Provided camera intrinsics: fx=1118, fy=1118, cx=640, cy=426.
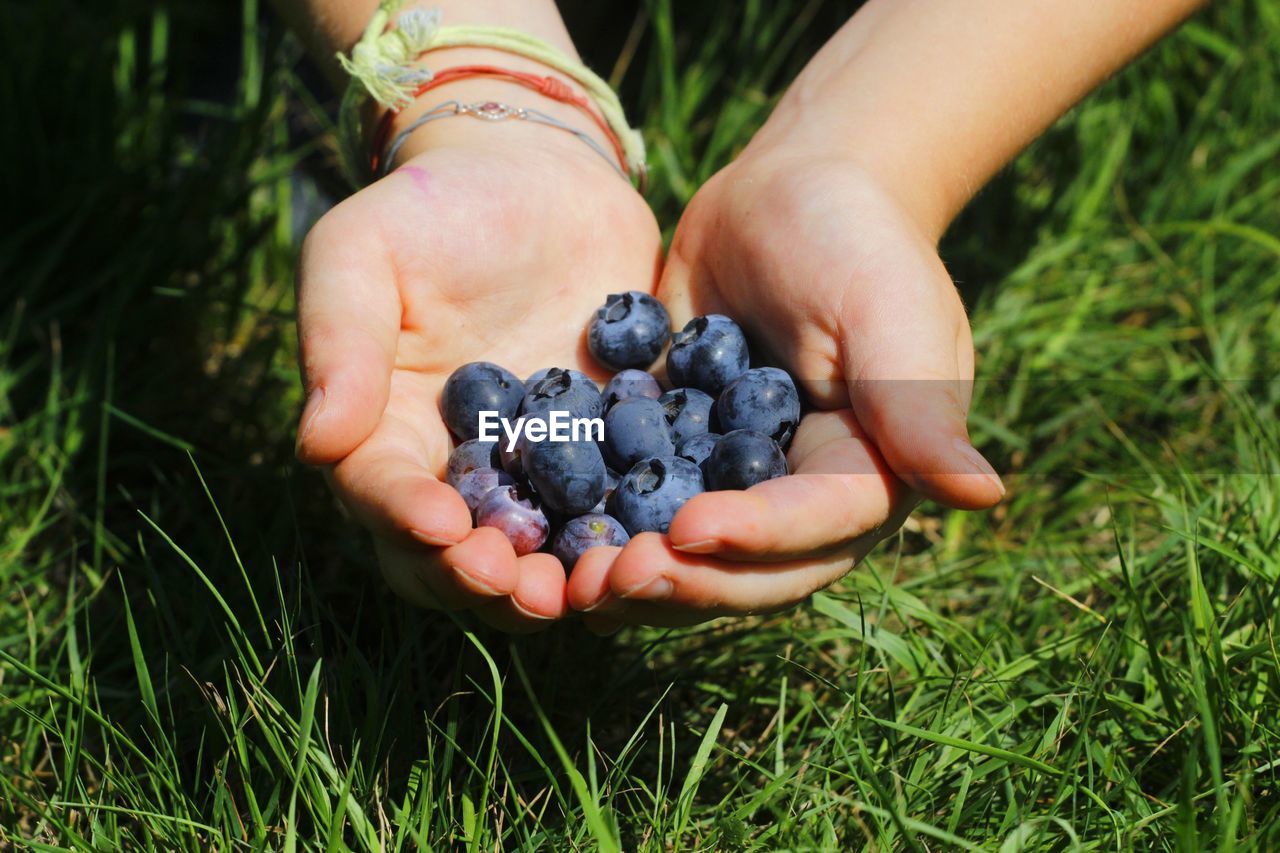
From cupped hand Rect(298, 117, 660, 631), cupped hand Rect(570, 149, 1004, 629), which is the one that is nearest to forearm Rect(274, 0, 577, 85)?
cupped hand Rect(298, 117, 660, 631)

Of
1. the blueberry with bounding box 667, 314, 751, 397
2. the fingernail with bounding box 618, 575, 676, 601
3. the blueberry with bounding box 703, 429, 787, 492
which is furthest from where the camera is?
the blueberry with bounding box 667, 314, 751, 397

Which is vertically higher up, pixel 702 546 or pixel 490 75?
pixel 490 75

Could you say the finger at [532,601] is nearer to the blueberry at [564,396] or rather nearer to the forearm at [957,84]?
the blueberry at [564,396]

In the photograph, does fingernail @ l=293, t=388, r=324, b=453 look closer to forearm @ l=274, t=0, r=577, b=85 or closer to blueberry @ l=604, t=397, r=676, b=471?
blueberry @ l=604, t=397, r=676, b=471

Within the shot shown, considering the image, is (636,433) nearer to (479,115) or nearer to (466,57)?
(479,115)

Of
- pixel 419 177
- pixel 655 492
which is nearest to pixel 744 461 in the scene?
pixel 655 492

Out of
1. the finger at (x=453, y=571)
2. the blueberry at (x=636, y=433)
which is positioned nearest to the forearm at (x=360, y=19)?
the blueberry at (x=636, y=433)

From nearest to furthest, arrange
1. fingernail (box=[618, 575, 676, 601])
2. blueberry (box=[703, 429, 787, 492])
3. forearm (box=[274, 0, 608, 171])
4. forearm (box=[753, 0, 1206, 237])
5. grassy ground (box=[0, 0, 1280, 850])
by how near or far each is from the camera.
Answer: fingernail (box=[618, 575, 676, 601])
grassy ground (box=[0, 0, 1280, 850])
blueberry (box=[703, 429, 787, 492])
forearm (box=[753, 0, 1206, 237])
forearm (box=[274, 0, 608, 171])
